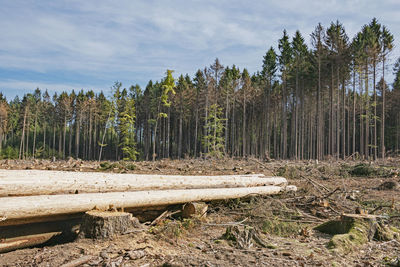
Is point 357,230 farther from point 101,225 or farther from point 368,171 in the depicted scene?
point 368,171

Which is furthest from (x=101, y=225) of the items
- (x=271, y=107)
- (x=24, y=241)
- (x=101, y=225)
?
(x=271, y=107)

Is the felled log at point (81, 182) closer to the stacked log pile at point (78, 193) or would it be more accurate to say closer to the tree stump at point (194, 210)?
the stacked log pile at point (78, 193)

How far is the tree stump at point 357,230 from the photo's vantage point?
485 cm

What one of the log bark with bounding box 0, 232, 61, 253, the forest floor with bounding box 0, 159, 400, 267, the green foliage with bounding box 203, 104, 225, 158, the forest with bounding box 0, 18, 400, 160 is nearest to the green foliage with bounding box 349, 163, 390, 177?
the forest with bounding box 0, 18, 400, 160

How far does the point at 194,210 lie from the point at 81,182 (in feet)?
7.66

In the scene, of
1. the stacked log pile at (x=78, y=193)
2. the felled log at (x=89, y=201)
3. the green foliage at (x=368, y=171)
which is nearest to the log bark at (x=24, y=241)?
the stacked log pile at (x=78, y=193)

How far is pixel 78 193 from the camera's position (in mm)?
4797

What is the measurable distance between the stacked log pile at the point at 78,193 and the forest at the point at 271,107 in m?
12.7

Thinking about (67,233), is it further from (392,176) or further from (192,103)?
(192,103)

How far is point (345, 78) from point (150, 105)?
28.9m

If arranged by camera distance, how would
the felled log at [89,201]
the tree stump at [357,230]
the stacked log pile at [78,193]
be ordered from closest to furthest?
the felled log at [89,201] < the stacked log pile at [78,193] < the tree stump at [357,230]

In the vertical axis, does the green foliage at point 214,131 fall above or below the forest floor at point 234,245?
above

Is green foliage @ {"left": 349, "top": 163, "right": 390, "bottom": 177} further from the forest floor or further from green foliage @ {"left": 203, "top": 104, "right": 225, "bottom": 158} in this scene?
green foliage @ {"left": 203, "top": 104, "right": 225, "bottom": 158}

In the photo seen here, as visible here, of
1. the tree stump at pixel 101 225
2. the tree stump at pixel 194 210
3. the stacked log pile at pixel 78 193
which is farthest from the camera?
the tree stump at pixel 194 210
